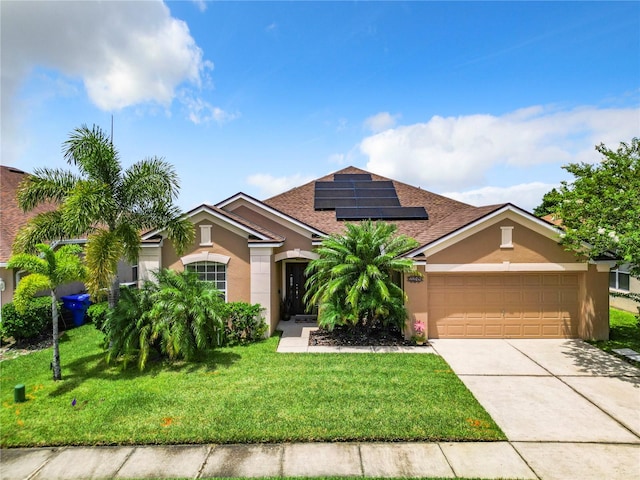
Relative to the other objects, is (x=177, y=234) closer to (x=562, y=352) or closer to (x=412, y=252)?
(x=412, y=252)

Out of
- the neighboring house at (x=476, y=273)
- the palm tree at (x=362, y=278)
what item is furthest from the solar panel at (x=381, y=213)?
the palm tree at (x=362, y=278)

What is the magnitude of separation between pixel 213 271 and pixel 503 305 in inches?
410

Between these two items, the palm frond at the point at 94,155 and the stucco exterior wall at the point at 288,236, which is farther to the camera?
the stucco exterior wall at the point at 288,236

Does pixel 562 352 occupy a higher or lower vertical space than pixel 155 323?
lower

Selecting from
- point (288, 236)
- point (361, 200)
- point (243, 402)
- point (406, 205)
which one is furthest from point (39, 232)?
point (406, 205)

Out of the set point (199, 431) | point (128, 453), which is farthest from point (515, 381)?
point (128, 453)

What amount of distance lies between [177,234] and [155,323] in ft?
9.38

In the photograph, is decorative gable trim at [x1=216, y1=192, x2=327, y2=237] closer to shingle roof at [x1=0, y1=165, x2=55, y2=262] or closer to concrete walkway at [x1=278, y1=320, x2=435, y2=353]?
concrete walkway at [x1=278, y1=320, x2=435, y2=353]

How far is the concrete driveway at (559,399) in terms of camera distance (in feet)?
18.5

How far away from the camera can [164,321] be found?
916 cm

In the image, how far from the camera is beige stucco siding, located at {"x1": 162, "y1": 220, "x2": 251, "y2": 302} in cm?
1232

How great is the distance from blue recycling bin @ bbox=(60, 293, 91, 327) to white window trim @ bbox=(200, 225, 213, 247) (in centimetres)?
570

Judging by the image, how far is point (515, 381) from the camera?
28.0 feet

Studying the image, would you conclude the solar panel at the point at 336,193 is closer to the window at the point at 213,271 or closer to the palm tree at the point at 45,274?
the window at the point at 213,271
